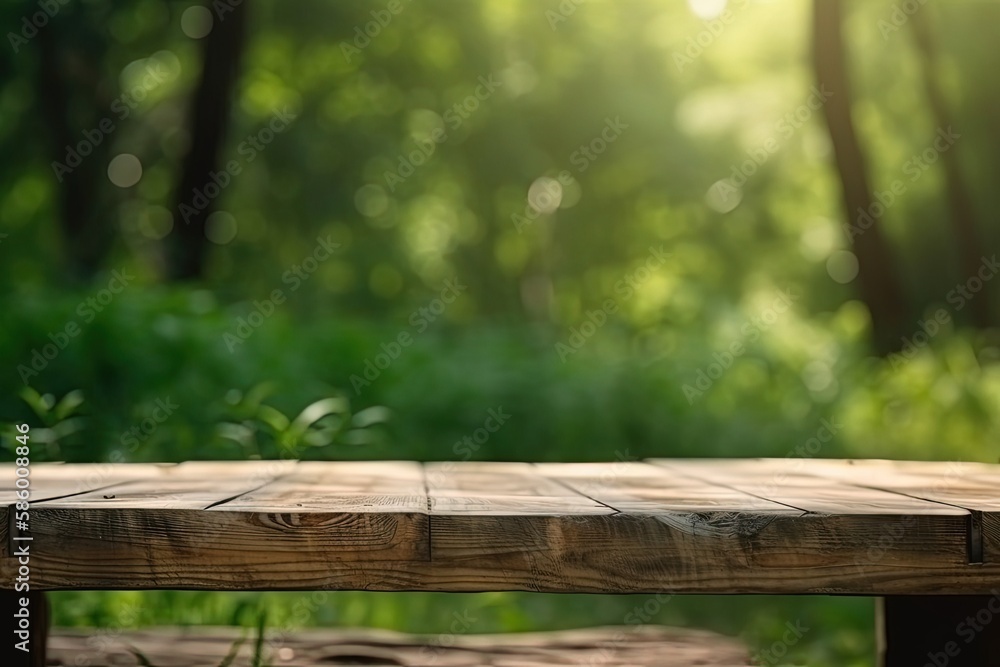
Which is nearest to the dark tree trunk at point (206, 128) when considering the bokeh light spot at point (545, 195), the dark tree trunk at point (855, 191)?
the dark tree trunk at point (855, 191)

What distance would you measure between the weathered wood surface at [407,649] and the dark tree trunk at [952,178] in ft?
26.7

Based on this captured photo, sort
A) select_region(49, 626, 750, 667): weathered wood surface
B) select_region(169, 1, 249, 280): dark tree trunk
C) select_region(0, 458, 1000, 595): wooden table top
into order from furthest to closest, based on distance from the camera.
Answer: select_region(169, 1, 249, 280): dark tree trunk → select_region(49, 626, 750, 667): weathered wood surface → select_region(0, 458, 1000, 595): wooden table top

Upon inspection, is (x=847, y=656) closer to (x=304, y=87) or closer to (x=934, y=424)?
(x=934, y=424)

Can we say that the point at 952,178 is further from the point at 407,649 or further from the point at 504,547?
the point at 504,547

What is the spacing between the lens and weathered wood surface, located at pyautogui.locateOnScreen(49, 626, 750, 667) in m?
3.00

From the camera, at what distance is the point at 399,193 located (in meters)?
17.1

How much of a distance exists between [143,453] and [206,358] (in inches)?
57.1

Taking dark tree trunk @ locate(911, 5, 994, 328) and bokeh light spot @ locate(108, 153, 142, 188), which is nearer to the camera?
dark tree trunk @ locate(911, 5, 994, 328)

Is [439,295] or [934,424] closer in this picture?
[934,424]

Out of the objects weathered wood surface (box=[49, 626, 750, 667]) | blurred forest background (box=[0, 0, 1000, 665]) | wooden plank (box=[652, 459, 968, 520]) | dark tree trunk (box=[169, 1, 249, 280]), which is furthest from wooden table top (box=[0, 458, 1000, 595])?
dark tree trunk (box=[169, 1, 249, 280])

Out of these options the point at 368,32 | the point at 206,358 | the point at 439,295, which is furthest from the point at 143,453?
the point at 439,295

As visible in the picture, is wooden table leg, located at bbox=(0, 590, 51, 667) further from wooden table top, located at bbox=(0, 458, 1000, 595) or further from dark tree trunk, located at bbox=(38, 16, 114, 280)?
dark tree trunk, located at bbox=(38, 16, 114, 280)

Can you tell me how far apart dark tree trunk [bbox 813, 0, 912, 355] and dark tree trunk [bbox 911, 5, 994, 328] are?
1511 mm

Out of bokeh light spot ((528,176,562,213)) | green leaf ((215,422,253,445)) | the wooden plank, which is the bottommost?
the wooden plank
